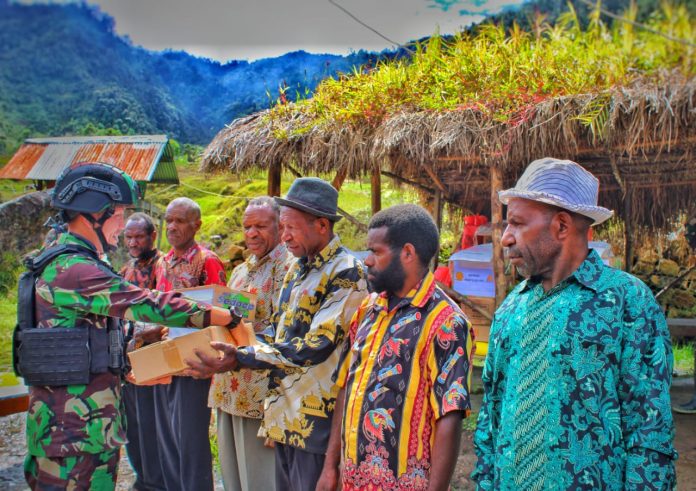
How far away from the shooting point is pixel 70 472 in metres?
2.48

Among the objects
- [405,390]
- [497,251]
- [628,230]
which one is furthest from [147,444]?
[628,230]

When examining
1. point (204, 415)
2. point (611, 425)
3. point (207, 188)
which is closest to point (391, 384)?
point (611, 425)

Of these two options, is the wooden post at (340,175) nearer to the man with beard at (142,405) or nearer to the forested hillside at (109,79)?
the forested hillside at (109,79)

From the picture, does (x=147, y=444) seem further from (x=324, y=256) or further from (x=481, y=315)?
(x=481, y=315)

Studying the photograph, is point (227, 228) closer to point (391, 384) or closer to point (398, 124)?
point (398, 124)

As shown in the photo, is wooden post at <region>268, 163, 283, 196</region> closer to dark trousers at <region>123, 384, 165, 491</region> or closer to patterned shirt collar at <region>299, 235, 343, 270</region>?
dark trousers at <region>123, 384, 165, 491</region>

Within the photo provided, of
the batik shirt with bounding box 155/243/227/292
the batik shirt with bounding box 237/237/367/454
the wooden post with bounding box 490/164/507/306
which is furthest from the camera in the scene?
the wooden post with bounding box 490/164/507/306

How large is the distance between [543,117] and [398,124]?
1306 mm

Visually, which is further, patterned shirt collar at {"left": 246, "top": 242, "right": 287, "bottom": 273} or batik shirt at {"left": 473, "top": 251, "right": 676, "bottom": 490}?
patterned shirt collar at {"left": 246, "top": 242, "right": 287, "bottom": 273}

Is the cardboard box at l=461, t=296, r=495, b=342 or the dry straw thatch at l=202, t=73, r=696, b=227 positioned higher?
the dry straw thatch at l=202, t=73, r=696, b=227

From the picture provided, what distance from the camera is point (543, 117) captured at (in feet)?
15.7

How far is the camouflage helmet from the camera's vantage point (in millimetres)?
2570

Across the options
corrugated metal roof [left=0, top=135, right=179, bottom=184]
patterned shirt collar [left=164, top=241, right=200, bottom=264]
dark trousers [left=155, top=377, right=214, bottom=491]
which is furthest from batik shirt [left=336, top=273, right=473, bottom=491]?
corrugated metal roof [left=0, top=135, right=179, bottom=184]

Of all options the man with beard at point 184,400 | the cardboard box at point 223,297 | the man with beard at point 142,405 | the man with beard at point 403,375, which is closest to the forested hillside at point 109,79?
the man with beard at point 142,405
